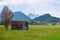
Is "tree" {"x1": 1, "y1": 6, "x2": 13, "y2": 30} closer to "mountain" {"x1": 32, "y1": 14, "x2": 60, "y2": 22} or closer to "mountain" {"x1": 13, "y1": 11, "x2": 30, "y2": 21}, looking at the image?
"mountain" {"x1": 13, "y1": 11, "x2": 30, "y2": 21}

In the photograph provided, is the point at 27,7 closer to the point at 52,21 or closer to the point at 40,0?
the point at 40,0

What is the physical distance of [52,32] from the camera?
5.74 feet

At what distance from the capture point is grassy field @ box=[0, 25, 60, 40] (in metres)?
1.74

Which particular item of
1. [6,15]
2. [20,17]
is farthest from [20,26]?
[6,15]

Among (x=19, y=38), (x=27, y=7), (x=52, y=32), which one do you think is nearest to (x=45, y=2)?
(x=27, y=7)

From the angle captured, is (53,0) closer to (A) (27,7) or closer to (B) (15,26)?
(A) (27,7)

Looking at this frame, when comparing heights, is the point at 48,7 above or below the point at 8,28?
above

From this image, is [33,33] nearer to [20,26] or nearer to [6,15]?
[20,26]

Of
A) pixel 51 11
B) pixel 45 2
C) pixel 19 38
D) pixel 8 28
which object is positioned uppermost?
pixel 45 2

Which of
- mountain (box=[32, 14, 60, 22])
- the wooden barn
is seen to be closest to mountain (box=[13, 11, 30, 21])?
the wooden barn

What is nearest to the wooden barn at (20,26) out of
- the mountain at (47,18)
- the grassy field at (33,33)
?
the grassy field at (33,33)

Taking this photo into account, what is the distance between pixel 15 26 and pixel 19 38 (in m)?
0.15

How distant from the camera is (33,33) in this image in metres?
1.76

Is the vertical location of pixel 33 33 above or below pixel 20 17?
below
